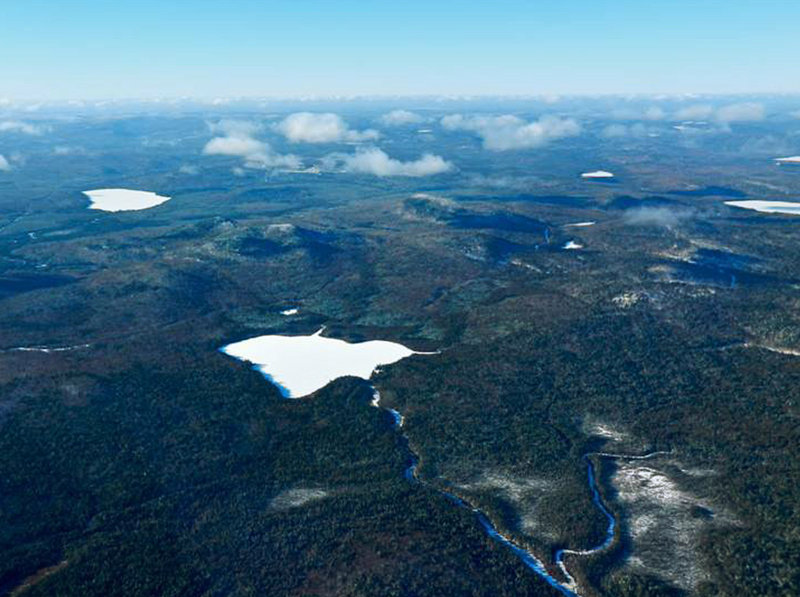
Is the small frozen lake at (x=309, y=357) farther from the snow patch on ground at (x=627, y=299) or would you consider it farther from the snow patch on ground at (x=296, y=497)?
the snow patch on ground at (x=627, y=299)

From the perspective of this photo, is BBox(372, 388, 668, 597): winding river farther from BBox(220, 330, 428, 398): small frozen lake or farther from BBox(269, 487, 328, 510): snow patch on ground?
BBox(220, 330, 428, 398): small frozen lake

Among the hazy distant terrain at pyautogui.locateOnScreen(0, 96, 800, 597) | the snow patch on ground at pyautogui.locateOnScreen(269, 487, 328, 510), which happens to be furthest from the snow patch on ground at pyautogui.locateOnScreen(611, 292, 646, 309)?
the snow patch on ground at pyautogui.locateOnScreen(269, 487, 328, 510)

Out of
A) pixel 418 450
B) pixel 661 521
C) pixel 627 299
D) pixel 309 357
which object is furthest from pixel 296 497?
pixel 627 299

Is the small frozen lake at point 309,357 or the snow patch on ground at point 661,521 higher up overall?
the snow patch on ground at point 661,521

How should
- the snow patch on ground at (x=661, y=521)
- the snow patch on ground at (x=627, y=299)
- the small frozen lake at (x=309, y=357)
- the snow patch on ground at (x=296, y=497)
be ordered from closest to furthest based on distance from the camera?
the snow patch on ground at (x=661, y=521), the snow patch on ground at (x=296, y=497), the small frozen lake at (x=309, y=357), the snow patch on ground at (x=627, y=299)

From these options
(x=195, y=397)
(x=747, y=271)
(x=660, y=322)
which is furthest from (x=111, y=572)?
(x=747, y=271)

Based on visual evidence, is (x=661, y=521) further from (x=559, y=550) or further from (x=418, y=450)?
(x=418, y=450)

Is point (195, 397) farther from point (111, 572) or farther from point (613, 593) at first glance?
point (613, 593)

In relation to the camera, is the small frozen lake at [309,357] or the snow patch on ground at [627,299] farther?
the snow patch on ground at [627,299]

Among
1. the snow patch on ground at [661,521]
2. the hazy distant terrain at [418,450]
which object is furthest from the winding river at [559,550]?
the snow patch on ground at [661,521]
